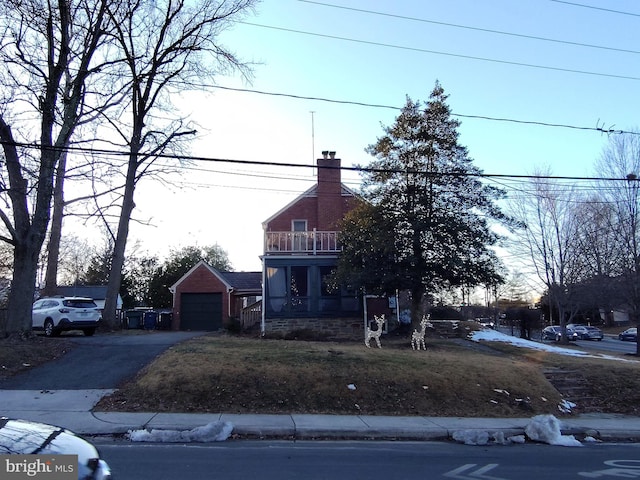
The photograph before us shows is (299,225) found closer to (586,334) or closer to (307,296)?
(307,296)

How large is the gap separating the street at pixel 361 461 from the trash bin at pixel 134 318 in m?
25.8

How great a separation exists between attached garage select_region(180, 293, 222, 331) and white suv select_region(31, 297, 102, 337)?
12621mm

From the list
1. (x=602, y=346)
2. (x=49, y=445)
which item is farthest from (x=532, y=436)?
(x=602, y=346)

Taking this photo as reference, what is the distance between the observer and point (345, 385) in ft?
38.1

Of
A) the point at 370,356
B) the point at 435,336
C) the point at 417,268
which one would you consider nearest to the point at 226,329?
the point at 435,336

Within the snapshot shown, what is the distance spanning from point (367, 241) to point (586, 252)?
15.8 metres

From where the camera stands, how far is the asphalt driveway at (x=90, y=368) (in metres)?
11.9

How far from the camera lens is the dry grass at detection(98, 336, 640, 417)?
1070 cm

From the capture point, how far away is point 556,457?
809cm

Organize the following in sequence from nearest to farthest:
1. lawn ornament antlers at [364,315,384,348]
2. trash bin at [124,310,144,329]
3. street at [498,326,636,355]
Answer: lawn ornament antlers at [364,315,384,348] < street at [498,326,636,355] < trash bin at [124,310,144,329]

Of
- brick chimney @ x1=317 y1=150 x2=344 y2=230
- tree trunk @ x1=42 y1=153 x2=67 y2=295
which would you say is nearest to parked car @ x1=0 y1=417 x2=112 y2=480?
tree trunk @ x1=42 y1=153 x2=67 y2=295

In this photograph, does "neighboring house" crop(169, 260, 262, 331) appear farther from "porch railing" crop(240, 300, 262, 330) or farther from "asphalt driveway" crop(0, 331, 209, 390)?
"asphalt driveway" crop(0, 331, 209, 390)

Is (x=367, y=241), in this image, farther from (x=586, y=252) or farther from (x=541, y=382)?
(x=586, y=252)

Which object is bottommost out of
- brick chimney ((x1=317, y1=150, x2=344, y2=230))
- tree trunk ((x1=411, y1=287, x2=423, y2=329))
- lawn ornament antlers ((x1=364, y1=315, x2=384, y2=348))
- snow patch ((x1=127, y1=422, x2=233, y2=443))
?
snow patch ((x1=127, y1=422, x2=233, y2=443))
